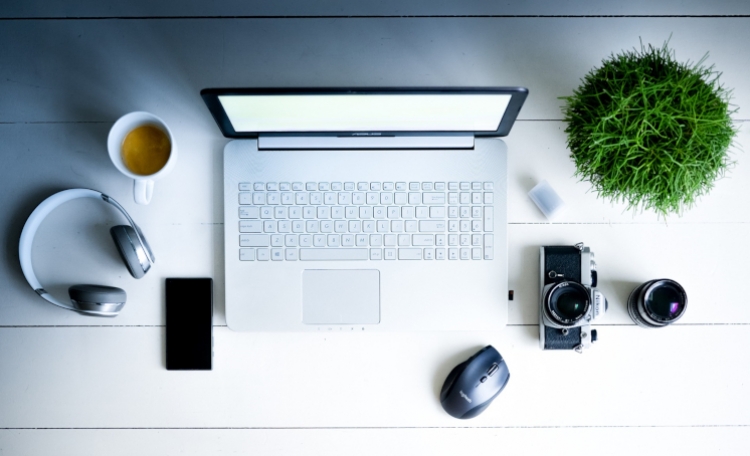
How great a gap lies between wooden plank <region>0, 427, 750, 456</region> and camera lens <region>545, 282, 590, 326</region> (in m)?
0.24

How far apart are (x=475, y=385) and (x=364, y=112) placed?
1.70ft

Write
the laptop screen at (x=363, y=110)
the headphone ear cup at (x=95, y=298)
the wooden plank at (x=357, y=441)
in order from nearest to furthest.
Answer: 1. the laptop screen at (x=363, y=110)
2. the headphone ear cup at (x=95, y=298)
3. the wooden plank at (x=357, y=441)

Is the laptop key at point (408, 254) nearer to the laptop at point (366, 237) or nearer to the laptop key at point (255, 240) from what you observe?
the laptop at point (366, 237)

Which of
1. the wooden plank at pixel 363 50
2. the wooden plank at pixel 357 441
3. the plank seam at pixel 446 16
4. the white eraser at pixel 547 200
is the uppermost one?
the plank seam at pixel 446 16

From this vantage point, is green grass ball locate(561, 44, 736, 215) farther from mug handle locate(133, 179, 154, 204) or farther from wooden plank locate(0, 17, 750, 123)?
mug handle locate(133, 179, 154, 204)

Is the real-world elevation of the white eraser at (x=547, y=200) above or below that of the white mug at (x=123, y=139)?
below

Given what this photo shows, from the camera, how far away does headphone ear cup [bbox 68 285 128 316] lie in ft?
2.54

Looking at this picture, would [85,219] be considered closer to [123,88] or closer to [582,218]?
[123,88]

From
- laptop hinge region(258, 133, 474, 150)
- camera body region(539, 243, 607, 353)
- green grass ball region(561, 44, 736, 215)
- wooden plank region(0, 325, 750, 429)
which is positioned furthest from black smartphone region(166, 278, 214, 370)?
green grass ball region(561, 44, 736, 215)

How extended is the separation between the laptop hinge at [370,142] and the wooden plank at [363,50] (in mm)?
125

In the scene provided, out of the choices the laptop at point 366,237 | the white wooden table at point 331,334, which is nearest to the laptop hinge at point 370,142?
the laptop at point 366,237

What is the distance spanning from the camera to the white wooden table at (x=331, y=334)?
859 mm

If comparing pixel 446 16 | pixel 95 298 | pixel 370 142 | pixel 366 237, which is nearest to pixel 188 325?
pixel 95 298

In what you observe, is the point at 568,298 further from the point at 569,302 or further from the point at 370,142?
the point at 370,142
